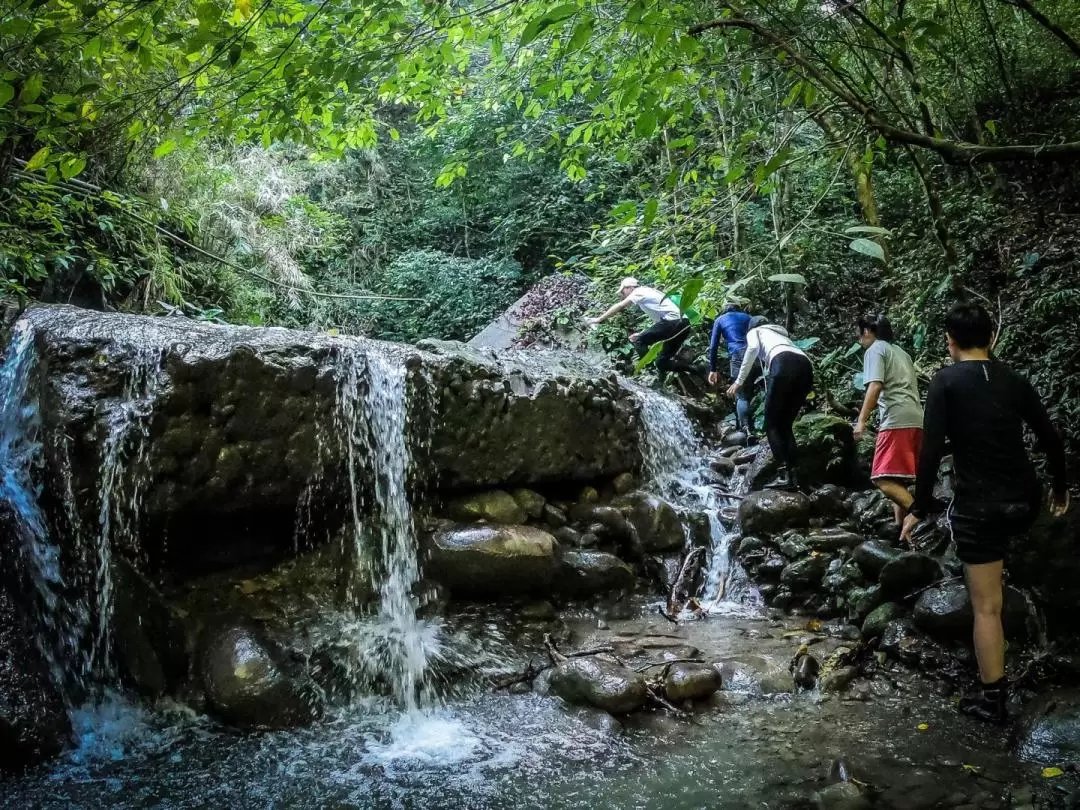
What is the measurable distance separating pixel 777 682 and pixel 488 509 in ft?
9.91

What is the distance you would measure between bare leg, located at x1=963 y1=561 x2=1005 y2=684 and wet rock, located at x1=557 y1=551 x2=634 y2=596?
3.19 m

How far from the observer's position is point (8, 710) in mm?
4047

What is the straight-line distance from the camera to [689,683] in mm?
4574

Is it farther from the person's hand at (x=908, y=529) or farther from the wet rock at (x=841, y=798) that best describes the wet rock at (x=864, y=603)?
the wet rock at (x=841, y=798)

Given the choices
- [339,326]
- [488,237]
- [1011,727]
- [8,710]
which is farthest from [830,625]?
[488,237]

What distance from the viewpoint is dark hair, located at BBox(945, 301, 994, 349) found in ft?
12.7

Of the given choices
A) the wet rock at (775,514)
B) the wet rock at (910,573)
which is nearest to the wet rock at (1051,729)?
the wet rock at (910,573)

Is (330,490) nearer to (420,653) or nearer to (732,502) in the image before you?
(420,653)

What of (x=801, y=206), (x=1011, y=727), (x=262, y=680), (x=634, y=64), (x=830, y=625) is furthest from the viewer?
(x=801, y=206)

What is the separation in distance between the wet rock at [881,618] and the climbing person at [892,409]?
961 mm

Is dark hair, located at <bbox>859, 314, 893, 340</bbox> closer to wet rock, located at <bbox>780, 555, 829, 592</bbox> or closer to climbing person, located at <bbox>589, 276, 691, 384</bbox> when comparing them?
wet rock, located at <bbox>780, 555, 829, 592</bbox>

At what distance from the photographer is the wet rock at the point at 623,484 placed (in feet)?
25.4

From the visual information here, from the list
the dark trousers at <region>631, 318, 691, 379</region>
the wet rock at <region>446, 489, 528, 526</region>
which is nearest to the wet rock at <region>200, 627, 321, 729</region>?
the wet rock at <region>446, 489, 528, 526</region>

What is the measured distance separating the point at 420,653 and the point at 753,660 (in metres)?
2.49
